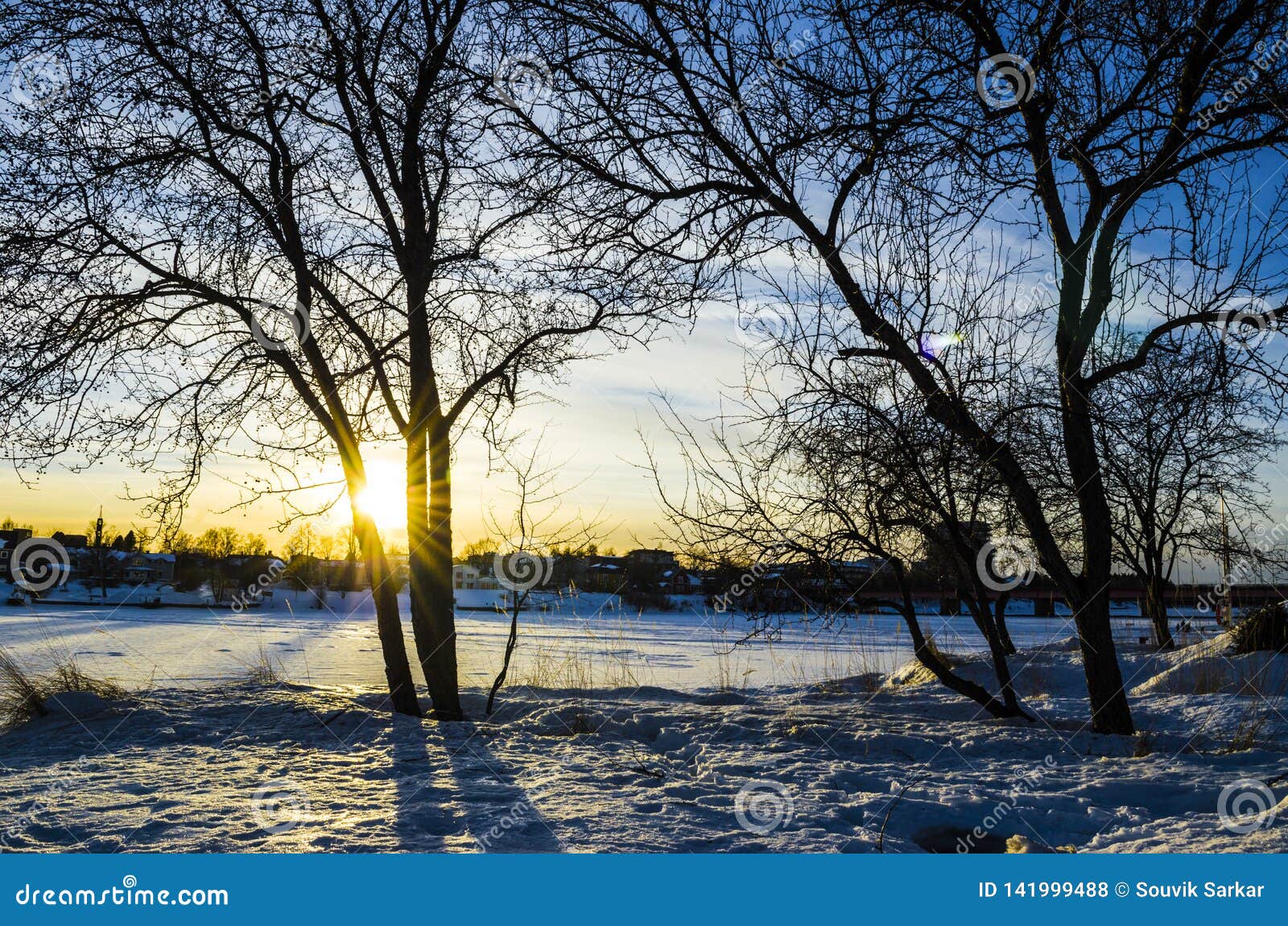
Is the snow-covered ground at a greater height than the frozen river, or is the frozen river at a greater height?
the snow-covered ground

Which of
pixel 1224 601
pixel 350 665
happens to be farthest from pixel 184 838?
pixel 1224 601

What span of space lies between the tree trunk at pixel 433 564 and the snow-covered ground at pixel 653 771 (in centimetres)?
55

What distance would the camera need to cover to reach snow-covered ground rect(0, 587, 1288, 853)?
3635mm

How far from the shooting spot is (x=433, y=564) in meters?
7.60

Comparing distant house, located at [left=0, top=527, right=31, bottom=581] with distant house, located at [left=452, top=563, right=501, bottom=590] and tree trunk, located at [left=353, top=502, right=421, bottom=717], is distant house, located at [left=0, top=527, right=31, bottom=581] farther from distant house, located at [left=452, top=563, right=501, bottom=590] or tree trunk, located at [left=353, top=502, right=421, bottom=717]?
tree trunk, located at [left=353, top=502, right=421, bottom=717]

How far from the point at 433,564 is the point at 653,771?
10.6ft

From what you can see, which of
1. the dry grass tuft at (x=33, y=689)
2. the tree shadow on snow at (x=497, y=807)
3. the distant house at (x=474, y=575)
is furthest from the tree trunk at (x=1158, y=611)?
the dry grass tuft at (x=33, y=689)

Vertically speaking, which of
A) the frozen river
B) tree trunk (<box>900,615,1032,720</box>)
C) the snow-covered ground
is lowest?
the frozen river

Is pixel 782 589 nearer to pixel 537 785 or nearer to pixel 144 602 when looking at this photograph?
pixel 537 785

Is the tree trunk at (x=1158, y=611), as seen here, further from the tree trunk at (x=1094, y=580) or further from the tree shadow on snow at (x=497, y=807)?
the tree shadow on snow at (x=497, y=807)

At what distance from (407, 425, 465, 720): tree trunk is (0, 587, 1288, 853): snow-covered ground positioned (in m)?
0.55

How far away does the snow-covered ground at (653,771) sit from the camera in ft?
11.9

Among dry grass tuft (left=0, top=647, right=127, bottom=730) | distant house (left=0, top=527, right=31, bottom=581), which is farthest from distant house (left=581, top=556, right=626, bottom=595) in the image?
distant house (left=0, top=527, right=31, bottom=581)

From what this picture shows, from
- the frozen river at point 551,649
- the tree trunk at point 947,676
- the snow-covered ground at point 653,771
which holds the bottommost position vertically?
the frozen river at point 551,649
